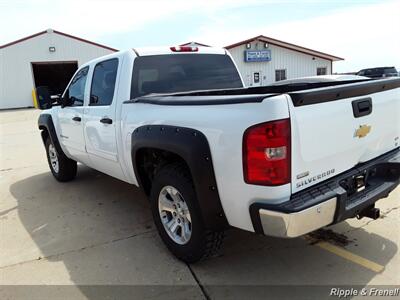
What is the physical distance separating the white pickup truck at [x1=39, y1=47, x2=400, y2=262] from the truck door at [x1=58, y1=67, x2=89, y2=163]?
0.72 m

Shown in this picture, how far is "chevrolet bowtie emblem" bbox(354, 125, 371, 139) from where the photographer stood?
2745 mm

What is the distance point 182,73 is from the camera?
424 centimetres

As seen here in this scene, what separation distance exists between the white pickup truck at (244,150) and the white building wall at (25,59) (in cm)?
2797

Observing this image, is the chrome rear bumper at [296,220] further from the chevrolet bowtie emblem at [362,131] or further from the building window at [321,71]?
the building window at [321,71]

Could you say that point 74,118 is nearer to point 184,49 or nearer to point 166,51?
point 166,51

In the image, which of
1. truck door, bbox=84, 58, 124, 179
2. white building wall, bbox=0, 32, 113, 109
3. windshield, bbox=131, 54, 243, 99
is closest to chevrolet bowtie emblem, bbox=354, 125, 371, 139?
windshield, bbox=131, 54, 243, 99

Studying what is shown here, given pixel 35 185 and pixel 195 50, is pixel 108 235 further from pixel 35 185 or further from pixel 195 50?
pixel 35 185

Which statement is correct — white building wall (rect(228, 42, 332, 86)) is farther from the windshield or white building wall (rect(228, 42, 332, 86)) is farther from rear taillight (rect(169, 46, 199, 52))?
rear taillight (rect(169, 46, 199, 52))

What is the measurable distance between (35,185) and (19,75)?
1037 inches

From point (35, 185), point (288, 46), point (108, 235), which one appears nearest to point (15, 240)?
point (108, 235)

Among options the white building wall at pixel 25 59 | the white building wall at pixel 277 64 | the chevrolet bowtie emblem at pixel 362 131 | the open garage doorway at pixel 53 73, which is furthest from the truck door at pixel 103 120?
the white building wall at pixel 25 59

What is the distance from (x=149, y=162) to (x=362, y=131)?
1.91 meters

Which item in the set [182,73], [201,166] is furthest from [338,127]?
[182,73]

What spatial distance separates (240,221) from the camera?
8.50 ft
